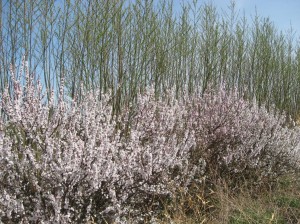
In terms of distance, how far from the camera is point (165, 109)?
183 inches

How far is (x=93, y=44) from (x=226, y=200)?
2.95m

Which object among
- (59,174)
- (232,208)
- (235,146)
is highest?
(235,146)

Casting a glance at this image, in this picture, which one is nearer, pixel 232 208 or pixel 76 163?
pixel 76 163

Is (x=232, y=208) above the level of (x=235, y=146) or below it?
below

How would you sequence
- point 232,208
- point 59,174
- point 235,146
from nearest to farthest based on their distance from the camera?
point 59,174 → point 232,208 → point 235,146

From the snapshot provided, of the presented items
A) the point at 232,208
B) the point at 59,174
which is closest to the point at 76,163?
the point at 59,174

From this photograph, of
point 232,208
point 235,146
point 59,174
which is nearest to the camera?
point 59,174

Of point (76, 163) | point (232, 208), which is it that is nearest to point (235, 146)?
point (232, 208)

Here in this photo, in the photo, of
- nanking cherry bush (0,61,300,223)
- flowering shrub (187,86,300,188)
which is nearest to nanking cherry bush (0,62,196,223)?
nanking cherry bush (0,61,300,223)

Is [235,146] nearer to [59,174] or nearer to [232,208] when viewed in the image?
[232,208]

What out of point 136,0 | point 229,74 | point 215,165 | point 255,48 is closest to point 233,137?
point 215,165

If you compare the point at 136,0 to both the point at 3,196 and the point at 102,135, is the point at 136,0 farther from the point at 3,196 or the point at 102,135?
the point at 3,196

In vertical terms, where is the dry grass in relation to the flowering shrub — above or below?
below

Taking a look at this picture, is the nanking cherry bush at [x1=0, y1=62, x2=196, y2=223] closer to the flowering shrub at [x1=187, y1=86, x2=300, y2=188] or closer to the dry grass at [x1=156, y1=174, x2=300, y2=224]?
the dry grass at [x1=156, y1=174, x2=300, y2=224]
